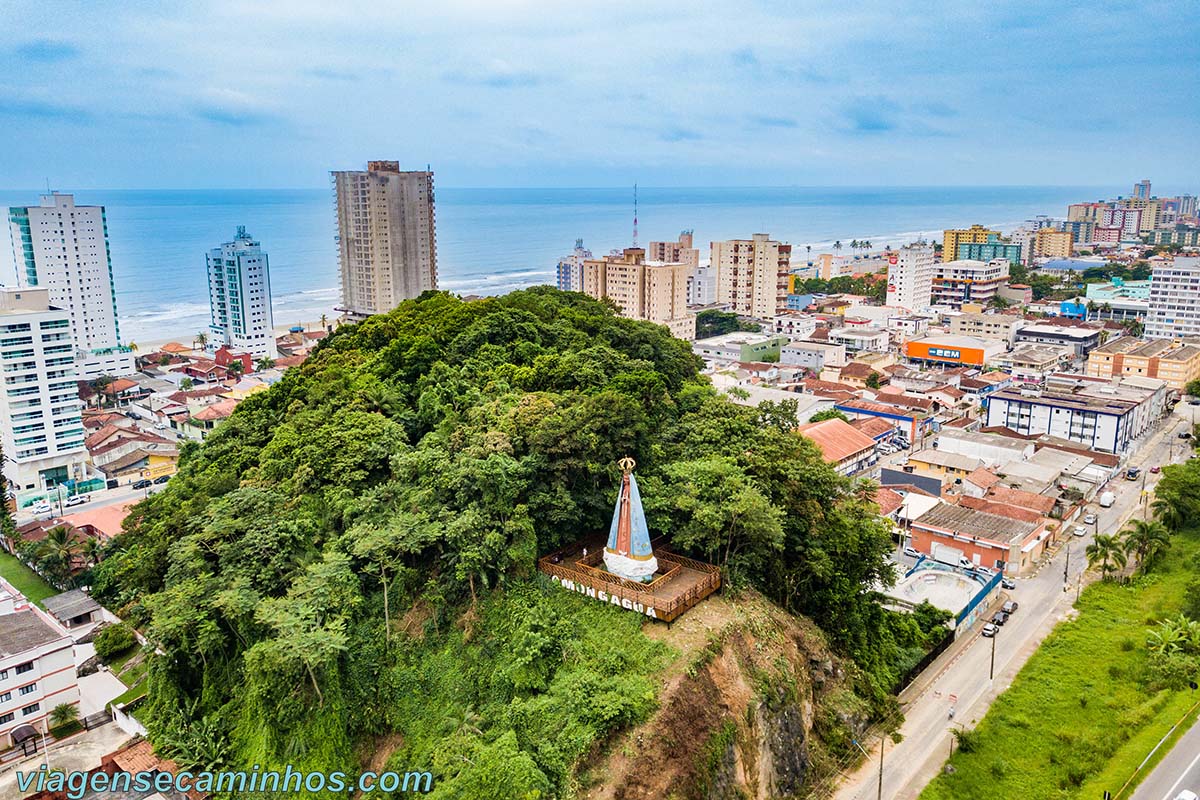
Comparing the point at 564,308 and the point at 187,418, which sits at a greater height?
the point at 564,308

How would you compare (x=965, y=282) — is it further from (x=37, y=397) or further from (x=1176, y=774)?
(x=37, y=397)

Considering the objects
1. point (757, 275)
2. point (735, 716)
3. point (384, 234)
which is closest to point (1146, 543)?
point (735, 716)

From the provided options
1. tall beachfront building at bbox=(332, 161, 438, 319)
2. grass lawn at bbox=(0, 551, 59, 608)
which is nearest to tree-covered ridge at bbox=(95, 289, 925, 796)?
grass lawn at bbox=(0, 551, 59, 608)

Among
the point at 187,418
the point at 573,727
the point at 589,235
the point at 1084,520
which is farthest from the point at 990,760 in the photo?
the point at 589,235

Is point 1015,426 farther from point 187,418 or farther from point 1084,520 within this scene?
point 187,418

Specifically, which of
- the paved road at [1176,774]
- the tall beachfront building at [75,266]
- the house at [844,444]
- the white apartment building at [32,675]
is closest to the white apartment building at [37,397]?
the tall beachfront building at [75,266]
